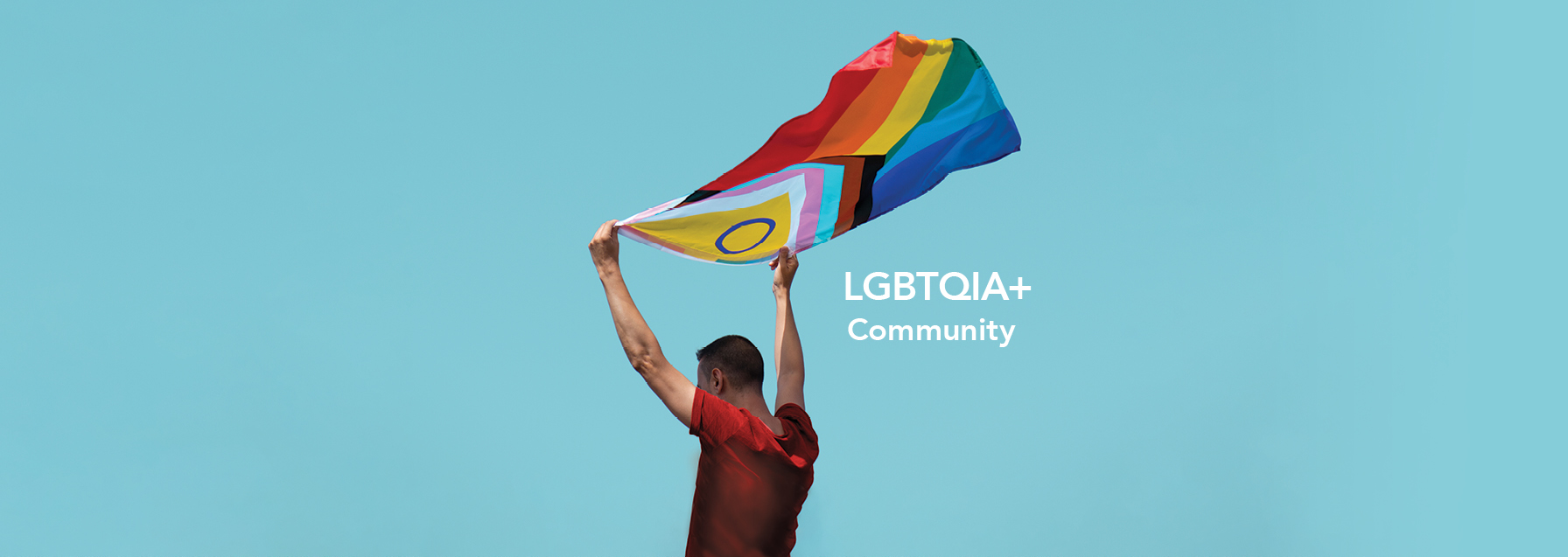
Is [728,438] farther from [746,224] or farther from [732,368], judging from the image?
[746,224]

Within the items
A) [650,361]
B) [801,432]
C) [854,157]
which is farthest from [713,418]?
[854,157]

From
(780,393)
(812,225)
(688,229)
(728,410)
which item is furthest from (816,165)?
(728,410)

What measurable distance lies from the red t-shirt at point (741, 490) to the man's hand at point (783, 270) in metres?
1.08

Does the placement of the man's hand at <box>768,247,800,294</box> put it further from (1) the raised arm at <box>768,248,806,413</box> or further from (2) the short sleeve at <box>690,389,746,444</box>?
(2) the short sleeve at <box>690,389,746,444</box>

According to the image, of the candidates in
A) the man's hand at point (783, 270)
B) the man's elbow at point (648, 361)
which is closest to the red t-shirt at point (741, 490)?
the man's elbow at point (648, 361)

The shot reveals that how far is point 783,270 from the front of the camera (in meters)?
4.69

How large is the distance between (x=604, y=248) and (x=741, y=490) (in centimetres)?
92

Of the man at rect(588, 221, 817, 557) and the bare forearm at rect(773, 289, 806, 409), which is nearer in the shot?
the man at rect(588, 221, 817, 557)

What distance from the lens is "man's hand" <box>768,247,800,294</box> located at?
4.66 m

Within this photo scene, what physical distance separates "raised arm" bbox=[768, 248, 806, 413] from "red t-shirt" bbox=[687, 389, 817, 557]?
1.60 feet

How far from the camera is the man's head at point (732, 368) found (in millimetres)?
3653

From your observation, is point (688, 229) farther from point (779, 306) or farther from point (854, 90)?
point (854, 90)

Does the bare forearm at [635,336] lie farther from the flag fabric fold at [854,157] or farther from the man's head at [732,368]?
the flag fabric fold at [854,157]

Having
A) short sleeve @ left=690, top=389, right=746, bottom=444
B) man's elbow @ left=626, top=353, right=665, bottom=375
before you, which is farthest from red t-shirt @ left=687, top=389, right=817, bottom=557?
man's elbow @ left=626, top=353, right=665, bottom=375
